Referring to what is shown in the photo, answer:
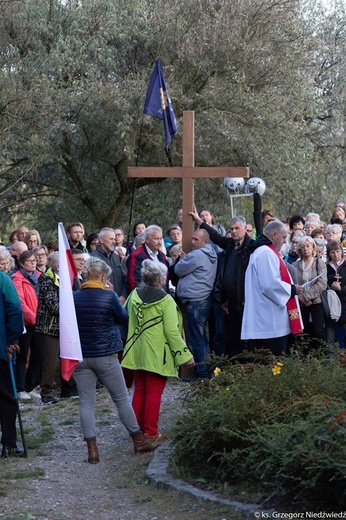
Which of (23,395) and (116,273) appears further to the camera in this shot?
(116,273)

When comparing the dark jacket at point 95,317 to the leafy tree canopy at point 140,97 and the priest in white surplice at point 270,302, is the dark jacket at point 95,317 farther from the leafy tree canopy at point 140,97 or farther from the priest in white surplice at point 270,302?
the leafy tree canopy at point 140,97

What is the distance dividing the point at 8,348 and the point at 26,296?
3176mm

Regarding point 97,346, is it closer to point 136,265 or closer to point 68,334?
point 68,334

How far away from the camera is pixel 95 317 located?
28.8 feet

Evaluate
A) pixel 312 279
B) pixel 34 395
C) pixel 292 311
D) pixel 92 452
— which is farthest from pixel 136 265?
pixel 92 452

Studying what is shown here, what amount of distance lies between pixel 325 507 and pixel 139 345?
136 inches

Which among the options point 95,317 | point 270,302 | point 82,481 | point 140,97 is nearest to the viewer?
point 82,481

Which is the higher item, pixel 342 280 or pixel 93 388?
pixel 342 280

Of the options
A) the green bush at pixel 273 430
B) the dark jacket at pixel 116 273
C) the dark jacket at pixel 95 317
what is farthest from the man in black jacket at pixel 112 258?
the green bush at pixel 273 430

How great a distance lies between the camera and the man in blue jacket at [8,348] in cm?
888

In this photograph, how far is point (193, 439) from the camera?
25.1 ft

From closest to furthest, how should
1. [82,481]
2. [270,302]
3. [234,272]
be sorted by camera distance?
1. [82,481]
2. [270,302]
3. [234,272]

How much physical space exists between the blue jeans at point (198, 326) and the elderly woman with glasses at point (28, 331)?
1.94 m

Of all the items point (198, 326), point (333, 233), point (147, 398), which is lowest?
point (147, 398)
